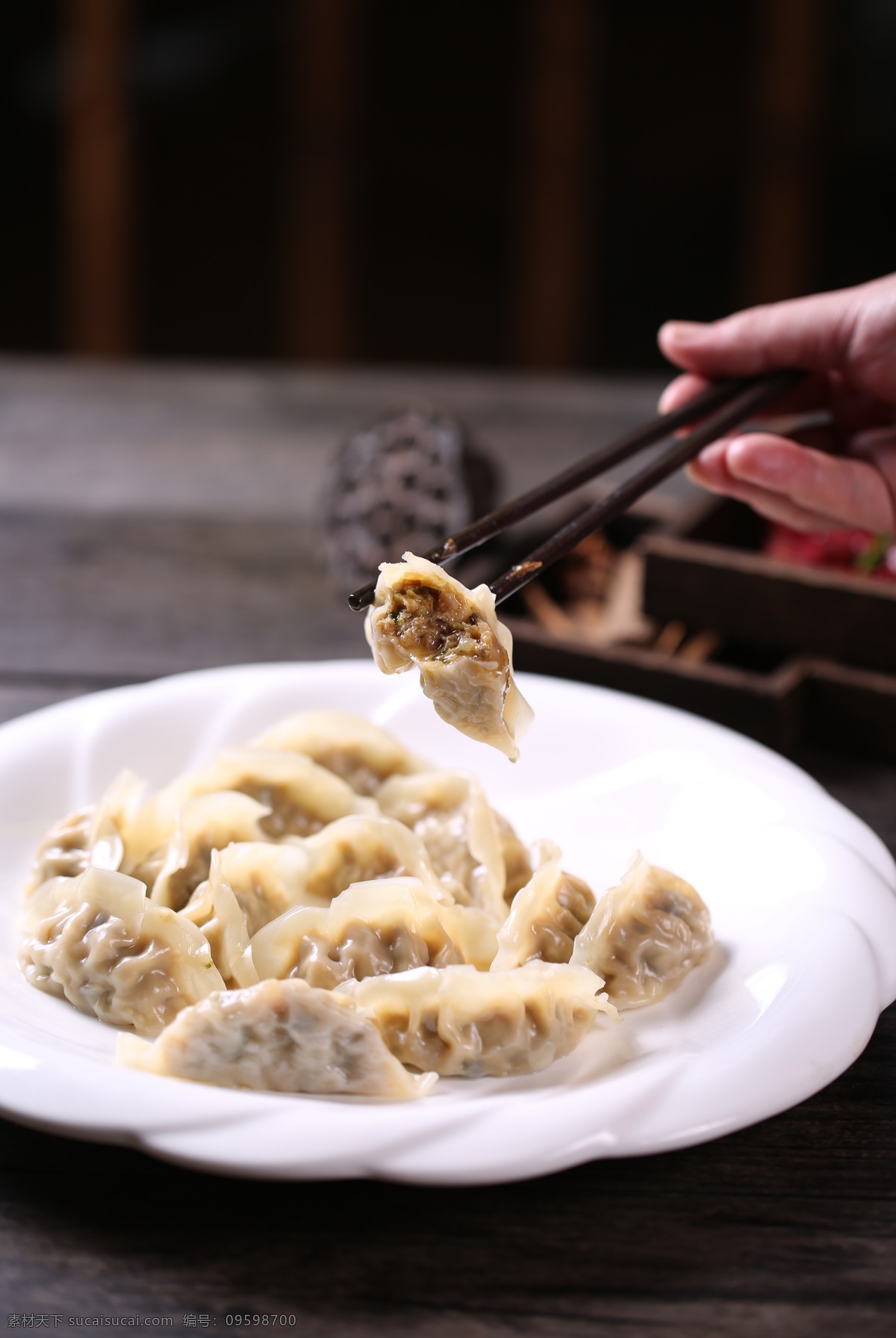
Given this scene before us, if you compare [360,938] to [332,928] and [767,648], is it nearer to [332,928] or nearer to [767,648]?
[332,928]

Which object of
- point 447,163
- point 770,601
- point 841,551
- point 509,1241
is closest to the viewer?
point 509,1241

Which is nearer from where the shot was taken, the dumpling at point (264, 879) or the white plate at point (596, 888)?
the white plate at point (596, 888)

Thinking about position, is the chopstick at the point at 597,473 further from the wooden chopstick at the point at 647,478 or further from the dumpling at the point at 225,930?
the dumpling at the point at 225,930

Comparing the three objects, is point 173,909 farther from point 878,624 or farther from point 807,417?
point 807,417

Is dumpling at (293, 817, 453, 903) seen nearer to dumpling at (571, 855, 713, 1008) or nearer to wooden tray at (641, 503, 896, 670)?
dumpling at (571, 855, 713, 1008)

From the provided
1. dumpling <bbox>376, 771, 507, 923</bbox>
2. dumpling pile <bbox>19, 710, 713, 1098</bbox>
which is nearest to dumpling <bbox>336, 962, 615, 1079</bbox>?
dumpling pile <bbox>19, 710, 713, 1098</bbox>

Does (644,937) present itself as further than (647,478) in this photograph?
No

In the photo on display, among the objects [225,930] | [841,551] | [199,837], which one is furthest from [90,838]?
[841,551]

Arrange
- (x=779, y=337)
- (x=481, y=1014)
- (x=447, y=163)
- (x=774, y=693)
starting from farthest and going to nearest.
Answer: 1. (x=447, y=163)
2. (x=774, y=693)
3. (x=779, y=337)
4. (x=481, y=1014)

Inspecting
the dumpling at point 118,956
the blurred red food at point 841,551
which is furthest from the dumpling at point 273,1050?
the blurred red food at point 841,551
